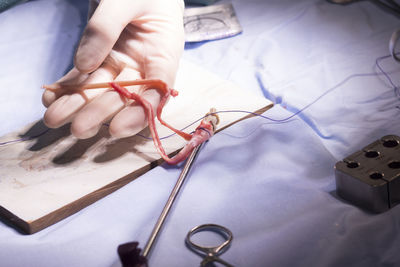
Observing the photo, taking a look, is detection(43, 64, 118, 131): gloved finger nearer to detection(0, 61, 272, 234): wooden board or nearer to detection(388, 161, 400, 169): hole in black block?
detection(0, 61, 272, 234): wooden board

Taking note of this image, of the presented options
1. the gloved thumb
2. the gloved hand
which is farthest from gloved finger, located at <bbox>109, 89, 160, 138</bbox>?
the gloved thumb

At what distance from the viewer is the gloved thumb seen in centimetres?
99

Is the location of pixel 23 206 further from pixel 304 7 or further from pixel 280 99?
pixel 304 7

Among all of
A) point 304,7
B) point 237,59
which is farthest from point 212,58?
point 304,7

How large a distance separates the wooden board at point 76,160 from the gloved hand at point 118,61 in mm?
55

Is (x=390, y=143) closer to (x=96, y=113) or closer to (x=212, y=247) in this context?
(x=212, y=247)

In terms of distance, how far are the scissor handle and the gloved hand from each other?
0.26 meters

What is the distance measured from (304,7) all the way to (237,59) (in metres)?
0.30

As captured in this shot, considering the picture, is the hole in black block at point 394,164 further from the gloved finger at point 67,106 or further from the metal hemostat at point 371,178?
the gloved finger at point 67,106

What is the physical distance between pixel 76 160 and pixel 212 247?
0.38 meters

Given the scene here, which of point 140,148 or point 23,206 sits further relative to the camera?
point 140,148

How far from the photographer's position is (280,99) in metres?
1.18

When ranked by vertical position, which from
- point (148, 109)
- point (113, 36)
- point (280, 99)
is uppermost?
point (113, 36)

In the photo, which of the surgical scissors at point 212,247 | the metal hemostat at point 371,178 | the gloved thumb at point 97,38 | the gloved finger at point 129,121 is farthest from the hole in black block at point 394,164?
the gloved thumb at point 97,38
